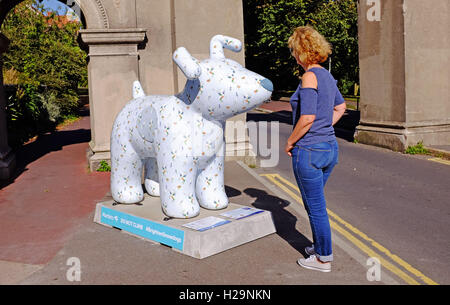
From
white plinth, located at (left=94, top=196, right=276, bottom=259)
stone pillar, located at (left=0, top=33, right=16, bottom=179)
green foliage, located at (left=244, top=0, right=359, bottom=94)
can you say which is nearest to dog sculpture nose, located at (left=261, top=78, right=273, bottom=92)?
white plinth, located at (left=94, top=196, right=276, bottom=259)

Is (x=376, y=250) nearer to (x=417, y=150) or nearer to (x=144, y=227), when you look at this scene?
(x=144, y=227)

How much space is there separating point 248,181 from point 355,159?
3.44m

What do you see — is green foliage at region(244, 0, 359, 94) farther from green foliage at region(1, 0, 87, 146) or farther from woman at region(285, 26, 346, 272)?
woman at region(285, 26, 346, 272)

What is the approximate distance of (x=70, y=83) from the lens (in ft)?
71.7

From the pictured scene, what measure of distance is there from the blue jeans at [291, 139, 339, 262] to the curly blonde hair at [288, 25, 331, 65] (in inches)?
28.0

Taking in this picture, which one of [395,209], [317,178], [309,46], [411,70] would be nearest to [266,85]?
[309,46]

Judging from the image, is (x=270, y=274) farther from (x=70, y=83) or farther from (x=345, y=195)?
(x=70, y=83)

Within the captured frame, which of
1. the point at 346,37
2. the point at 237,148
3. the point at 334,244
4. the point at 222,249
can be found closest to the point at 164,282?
the point at 222,249

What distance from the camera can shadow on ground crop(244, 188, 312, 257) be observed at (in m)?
4.32

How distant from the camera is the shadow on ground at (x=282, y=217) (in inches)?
170

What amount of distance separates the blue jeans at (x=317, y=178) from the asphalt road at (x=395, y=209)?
685 mm

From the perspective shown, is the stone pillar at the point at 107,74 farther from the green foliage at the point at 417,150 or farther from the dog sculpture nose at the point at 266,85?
the green foliage at the point at 417,150

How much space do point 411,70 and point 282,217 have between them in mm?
6922

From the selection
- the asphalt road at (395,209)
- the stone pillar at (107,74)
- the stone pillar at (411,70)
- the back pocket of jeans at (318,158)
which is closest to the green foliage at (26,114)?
the stone pillar at (107,74)
